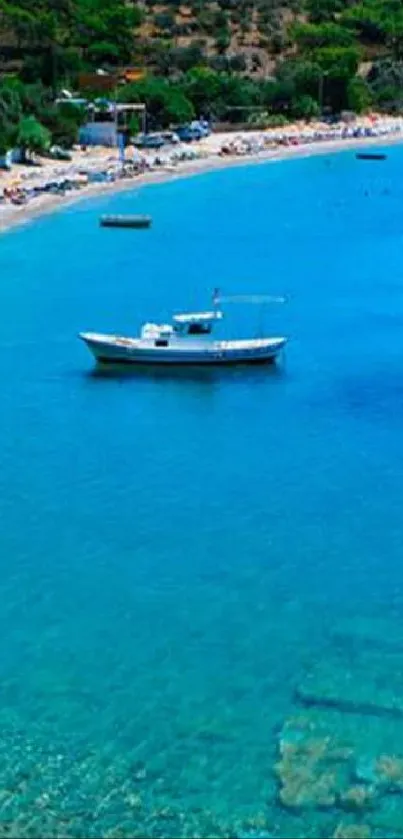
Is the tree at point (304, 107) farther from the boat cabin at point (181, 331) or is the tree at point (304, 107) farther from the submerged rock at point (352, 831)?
the submerged rock at point (352, 831)

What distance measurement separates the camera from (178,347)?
42281 mm

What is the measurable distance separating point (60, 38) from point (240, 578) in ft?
360

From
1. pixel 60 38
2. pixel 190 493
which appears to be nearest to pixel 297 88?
pixel 60 38

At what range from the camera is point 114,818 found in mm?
18594

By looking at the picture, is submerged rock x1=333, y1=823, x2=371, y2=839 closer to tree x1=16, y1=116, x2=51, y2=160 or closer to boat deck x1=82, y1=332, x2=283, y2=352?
boat deck x1=82, y1=332, x2=283, y2=352

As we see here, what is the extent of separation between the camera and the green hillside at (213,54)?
11425cm

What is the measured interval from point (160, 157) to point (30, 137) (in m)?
13.5

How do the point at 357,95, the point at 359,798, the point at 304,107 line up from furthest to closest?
the point at 357,95
the point at 304,107
the point at 359,798

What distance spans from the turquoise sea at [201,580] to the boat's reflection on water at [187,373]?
0.13 metres

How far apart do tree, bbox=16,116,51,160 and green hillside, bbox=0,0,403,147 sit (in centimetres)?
214

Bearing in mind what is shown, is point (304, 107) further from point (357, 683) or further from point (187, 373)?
point (357, 683)

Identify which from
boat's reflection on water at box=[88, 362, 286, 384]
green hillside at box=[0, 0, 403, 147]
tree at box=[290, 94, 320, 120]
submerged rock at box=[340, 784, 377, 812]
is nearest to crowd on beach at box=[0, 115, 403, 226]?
tree at box=[290, 94, 320, 120]

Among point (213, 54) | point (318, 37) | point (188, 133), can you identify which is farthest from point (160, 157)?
point (318, 37)

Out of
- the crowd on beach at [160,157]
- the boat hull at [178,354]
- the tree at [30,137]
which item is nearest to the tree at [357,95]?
the crowd on beach at [160,157]
